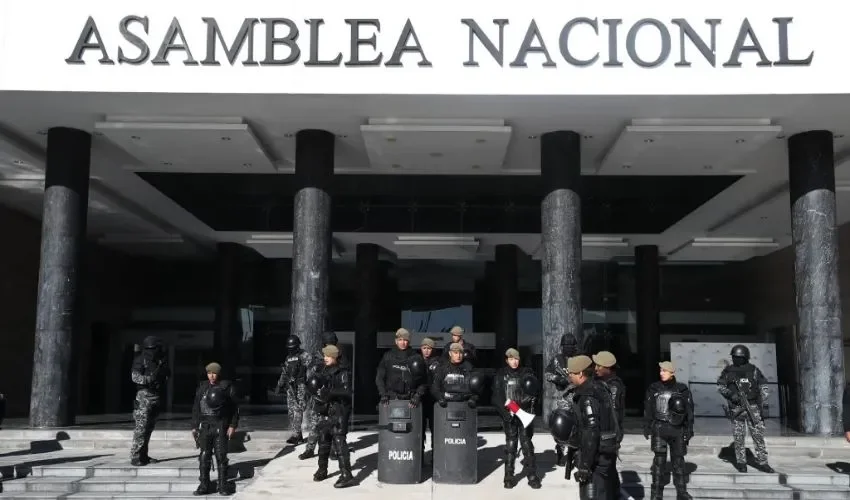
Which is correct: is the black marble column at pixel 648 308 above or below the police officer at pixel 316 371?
above

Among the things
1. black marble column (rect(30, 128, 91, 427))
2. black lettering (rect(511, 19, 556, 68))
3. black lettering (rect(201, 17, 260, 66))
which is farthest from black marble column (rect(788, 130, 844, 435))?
black marble column (rect(30, 128, 91, 427))

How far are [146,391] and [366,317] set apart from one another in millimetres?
11912

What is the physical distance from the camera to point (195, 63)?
40.8 ft

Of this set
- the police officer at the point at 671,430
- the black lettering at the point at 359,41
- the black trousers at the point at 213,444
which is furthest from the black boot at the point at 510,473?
the black lettering at the point at 359,41

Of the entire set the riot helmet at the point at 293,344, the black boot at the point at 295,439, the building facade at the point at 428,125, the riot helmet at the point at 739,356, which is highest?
the building facade at the point at 428,125

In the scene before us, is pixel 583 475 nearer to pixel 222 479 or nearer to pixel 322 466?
pixel 322 466

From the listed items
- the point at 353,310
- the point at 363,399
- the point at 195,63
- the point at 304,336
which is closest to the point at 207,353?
the point at 353,310

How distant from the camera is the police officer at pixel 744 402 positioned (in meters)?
10.9

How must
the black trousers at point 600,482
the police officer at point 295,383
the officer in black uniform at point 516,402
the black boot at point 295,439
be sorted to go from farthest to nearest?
the black boot at point 295,439, the police officer at point 295,383, the officer in black uniform at point 516,402, the black trousers at point 600,482

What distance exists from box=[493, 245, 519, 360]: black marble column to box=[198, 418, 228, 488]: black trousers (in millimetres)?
13793

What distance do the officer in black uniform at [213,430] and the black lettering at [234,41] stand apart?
4875 mm

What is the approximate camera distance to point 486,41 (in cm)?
1250

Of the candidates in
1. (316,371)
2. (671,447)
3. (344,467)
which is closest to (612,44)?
(671,447)

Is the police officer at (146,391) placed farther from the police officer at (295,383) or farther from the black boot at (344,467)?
the black boot at (344,467)
